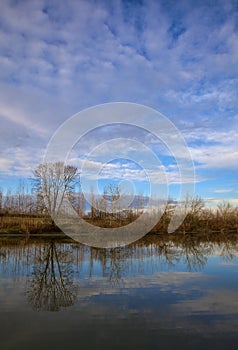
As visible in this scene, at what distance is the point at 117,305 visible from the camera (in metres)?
5.64

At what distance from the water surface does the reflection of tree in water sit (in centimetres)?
2

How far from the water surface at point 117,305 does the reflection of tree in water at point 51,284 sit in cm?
2

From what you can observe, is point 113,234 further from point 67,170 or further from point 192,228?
point 192,228

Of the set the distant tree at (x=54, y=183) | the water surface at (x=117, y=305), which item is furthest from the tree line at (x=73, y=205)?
the water surface at (x=117, y=305)

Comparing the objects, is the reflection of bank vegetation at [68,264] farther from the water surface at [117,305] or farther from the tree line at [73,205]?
the tree line at [73,205]

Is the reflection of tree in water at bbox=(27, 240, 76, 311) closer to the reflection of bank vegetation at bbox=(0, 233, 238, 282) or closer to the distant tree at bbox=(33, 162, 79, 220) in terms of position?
the reflection of bank vegetation at bbox=(0, 233, 238, 282)

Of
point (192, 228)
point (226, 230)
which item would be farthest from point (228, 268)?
point (226, 230)

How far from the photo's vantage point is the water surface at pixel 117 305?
4156mm

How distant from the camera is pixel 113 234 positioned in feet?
71.9

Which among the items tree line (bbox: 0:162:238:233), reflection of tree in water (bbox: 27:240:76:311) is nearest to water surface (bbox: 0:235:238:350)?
reflection of tree in water (bbox: 27:240:76:311)

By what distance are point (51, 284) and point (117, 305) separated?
7.47 ft

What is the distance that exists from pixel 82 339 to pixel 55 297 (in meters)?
2.23

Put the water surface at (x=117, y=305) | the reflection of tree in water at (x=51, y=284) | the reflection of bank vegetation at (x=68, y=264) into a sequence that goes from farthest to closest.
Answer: the reflection of bank vegetation at (x=68, y=264) → the reflection of tree in water at (x=51, y=284) → the water surface at (x=117, y=305)

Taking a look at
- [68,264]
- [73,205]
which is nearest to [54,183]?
[73,205]
